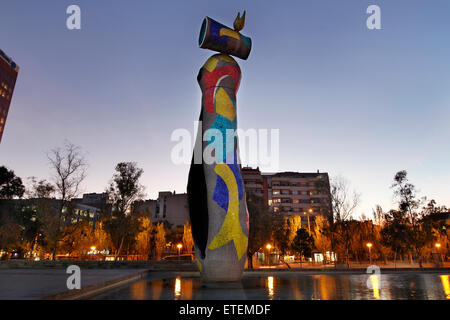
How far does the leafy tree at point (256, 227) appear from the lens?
28797 millimetres

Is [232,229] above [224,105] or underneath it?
underneath

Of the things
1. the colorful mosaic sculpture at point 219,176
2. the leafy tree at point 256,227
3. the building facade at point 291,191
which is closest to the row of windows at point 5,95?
the building facade at point 291,191

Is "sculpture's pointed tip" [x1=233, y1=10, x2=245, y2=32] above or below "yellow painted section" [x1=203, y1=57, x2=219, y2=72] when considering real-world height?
above

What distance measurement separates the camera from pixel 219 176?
1350cm

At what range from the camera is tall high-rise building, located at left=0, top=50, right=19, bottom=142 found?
90688 millimetres

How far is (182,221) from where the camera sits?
75.9 meters

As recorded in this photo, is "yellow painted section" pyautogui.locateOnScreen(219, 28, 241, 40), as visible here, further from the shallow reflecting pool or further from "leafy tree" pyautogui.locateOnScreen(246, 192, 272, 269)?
"leafy tree" pyautogui.locateOnScreen(246, 192, 272, 269)

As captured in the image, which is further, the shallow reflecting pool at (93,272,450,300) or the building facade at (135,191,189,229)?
the building facade at (135,191,189,229)

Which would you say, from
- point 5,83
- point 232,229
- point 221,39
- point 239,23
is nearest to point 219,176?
point 232,229

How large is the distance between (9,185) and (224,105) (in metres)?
50.3

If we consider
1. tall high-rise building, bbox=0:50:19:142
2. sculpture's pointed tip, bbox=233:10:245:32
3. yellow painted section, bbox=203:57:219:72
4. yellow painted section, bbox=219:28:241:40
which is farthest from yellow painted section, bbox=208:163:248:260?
tall high-rise building, bbox=0:50:19:142

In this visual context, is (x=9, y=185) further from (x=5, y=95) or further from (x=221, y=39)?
(x=5, y=95)

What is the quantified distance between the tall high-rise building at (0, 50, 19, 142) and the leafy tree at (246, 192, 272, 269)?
298ft
